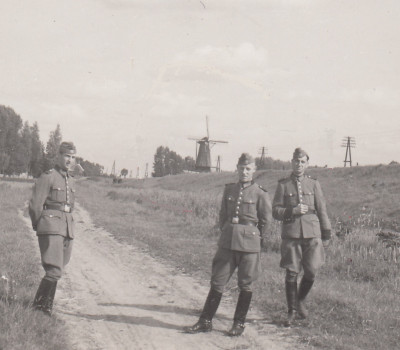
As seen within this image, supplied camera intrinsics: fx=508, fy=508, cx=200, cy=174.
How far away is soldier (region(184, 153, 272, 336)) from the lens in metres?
6.02

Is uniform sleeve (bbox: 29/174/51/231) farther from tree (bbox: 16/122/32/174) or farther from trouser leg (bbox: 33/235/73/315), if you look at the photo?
tree (bbox: 16/122/32/174)

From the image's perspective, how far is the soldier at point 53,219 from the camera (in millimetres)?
6012

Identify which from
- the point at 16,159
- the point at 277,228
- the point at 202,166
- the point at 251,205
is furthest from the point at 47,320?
the point at 16,159

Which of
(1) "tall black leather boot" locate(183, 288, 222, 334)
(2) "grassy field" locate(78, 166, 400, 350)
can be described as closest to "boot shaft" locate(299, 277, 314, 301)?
(2) "grassy field" locate(78, 166, 400, 350)

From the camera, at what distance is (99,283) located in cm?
871

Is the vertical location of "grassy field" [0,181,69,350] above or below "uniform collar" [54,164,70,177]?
below

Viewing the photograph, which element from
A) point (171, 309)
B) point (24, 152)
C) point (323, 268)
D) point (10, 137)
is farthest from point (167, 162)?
point (171, 309)

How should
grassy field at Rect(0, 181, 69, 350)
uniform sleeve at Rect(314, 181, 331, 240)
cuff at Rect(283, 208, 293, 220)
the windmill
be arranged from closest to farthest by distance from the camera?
1. grassy field at Rect(0, 181, 69, 350)
2. cuff at Rect(283, 208, 293, 220)
3. uniform sleeve at Rect(314, 181, 331, 240)
4. the windmill

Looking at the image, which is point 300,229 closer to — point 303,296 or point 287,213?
point 287,213

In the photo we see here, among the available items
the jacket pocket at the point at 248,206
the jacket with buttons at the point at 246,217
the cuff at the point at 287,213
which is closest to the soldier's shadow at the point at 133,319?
the jacket with buttons at the point at 246,217

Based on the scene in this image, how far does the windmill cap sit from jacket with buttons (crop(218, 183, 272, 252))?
297 mm

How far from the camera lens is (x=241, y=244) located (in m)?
6.00

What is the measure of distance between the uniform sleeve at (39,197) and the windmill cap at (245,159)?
2.36 metres

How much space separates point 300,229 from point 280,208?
392 millimetres
